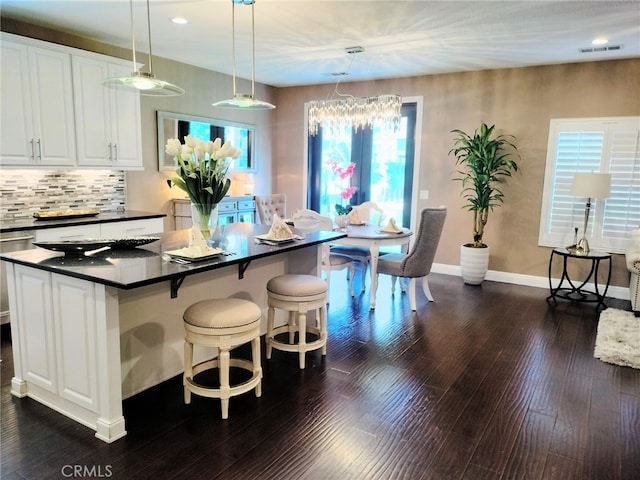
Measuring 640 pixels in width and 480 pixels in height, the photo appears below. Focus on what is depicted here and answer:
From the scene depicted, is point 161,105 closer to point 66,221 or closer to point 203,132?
point 203,132

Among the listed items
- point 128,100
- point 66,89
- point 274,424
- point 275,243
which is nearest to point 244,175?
point 128,100

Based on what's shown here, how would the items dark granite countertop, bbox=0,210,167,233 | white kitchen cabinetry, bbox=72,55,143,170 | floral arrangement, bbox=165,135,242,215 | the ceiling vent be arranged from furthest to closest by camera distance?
the ceiling vent → white kitchen cabinetry, bbox=72,55,143,170 → dark granite countertop, bbox=0,210,167,233 → floral arrangement, bbox=165,135,242,215

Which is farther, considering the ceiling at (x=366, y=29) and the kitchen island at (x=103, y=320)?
the ceiling at (x=366, y=29)

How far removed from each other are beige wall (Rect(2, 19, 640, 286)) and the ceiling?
0.23 meters

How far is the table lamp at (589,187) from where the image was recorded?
483 cm

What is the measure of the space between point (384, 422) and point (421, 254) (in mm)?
2262

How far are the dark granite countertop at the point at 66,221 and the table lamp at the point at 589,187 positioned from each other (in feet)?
15.5

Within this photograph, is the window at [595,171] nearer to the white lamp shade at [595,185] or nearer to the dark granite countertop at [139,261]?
the white lamp shade at [595,185]

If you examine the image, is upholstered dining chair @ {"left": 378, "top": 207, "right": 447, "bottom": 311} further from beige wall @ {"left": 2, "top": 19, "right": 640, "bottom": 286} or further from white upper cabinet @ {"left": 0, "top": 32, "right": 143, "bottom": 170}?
white upper cabinet @ {"left": 0, "top": 32, "right": 143, "bottom": 170}

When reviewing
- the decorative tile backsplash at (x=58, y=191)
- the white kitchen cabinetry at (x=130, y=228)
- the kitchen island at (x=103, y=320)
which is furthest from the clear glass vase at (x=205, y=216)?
the decorative tile backsplash at (x=58, y=191)

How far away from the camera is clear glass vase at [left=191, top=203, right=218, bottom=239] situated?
303cm

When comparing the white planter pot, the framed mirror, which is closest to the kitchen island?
the framed mirror

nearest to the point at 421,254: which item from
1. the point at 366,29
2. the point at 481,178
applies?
the point at 481,178

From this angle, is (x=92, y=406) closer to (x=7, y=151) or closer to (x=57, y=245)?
(x=57, y=245)
